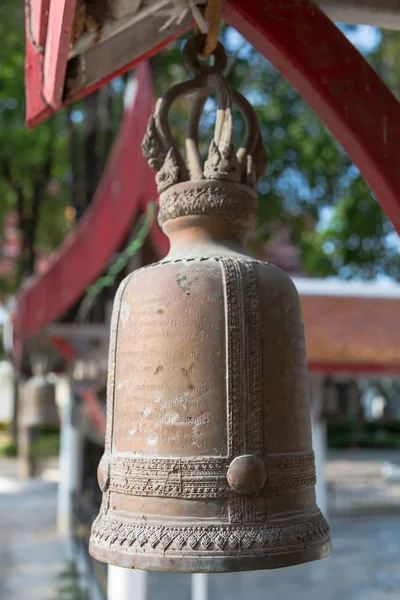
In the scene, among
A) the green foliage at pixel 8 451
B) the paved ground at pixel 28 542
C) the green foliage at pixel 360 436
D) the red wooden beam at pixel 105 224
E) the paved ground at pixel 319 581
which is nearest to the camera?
the red wooden beam at pixel 105 224

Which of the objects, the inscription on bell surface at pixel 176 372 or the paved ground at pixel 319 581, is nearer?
the inscription on bell surface at pixel 176 372

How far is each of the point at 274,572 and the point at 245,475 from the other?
752 cm

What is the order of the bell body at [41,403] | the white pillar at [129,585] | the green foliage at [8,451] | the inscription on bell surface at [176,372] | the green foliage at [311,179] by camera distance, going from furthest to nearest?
the green foliage at [8,451] < the bell body at [41,403] < the green foliage at [311,179] < the white pillar at [129,585] < the inscription on bell surface at [176,372]

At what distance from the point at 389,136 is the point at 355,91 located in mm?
161

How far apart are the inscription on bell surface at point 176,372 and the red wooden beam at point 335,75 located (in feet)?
1.93

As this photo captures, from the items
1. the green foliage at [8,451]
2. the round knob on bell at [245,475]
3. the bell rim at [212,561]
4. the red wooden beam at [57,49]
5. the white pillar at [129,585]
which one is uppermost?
the red wooden beam at [57,49]

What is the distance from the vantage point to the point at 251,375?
170cm

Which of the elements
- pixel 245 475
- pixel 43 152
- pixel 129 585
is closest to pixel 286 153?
pixel 43 152

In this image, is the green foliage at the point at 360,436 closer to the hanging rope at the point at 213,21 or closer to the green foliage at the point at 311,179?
the green foliage at the point at 311,179

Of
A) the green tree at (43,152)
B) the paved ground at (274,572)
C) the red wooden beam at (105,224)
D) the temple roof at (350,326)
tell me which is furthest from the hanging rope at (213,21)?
the green tree at (43,152)

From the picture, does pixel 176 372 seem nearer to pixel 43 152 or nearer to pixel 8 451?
pixel 43 152

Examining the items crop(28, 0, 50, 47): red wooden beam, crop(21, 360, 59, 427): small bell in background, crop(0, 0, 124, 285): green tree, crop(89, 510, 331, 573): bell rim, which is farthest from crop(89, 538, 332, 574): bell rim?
crop(21, 360, 59, 427): small bell in background

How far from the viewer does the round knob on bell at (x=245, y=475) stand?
1604 millimetres

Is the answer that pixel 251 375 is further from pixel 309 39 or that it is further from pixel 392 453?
pixel 392 453
